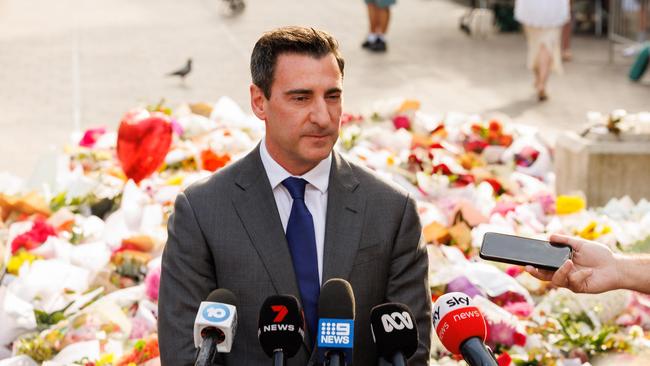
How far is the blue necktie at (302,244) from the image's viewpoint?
3.70 meters

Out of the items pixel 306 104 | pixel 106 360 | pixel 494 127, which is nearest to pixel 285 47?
pixel 306 104

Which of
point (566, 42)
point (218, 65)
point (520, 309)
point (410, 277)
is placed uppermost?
point (410, 277)

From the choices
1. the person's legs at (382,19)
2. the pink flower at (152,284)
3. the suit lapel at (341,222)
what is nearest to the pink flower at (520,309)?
the pink flower at (152,284)

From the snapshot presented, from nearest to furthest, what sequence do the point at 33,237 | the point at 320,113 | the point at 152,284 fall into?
the point at 320,113
the point at 152,284
the point at 33,237

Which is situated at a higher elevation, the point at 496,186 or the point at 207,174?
the point at 207,174

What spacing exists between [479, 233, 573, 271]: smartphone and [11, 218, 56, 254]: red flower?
13.8 ft

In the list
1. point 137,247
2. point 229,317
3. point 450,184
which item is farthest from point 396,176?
point 229,317

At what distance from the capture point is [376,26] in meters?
17.4

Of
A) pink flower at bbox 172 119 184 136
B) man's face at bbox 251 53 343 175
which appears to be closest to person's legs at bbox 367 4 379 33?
pink flower at bbox 172 119 184 136

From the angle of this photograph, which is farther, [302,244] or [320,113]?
[302,244]

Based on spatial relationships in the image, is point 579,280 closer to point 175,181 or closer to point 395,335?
point 395,335

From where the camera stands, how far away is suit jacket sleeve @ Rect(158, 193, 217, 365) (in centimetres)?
367

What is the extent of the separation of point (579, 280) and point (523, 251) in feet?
0.67

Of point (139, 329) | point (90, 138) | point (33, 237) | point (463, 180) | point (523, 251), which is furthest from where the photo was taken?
point (90, 138)
